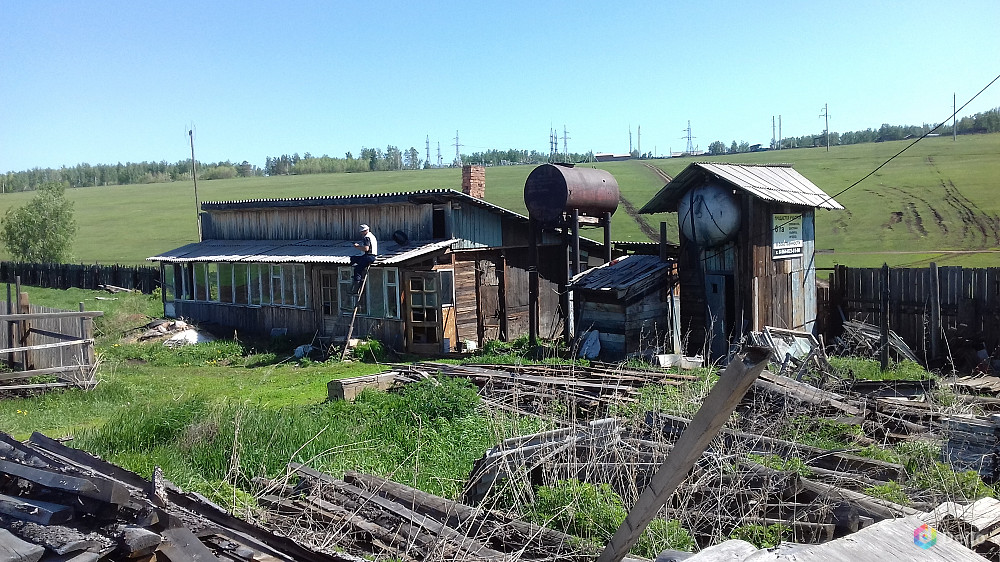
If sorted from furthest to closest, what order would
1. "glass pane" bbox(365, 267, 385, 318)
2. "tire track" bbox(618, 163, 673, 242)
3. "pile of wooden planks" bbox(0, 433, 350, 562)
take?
"tire track" bbox(618, 163, 673, 242) → "glass pane" bbox(365, 267, 385, 318) → "pile of wooden planks" bbox(0, 433, 350, 562)

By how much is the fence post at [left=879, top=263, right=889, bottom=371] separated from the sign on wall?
2.11 m

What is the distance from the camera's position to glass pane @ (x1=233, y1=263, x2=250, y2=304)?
24.1m

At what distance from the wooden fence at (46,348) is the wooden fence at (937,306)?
15411 mm

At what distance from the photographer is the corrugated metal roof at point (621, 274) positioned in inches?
671

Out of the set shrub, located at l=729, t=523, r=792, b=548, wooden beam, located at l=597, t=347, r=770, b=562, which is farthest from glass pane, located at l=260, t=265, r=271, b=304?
wooden beam, located at l=597, t=347, r=770, b=562

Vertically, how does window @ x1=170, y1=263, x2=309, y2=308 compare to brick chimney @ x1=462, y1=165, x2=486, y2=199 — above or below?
below

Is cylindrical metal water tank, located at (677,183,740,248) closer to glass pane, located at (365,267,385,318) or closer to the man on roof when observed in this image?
the man on roof

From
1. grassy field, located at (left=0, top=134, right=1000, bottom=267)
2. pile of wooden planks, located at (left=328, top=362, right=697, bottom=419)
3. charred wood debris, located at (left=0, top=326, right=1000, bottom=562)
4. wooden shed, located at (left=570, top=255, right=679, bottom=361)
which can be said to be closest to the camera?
charred wood debris, located at (left=0, top=326, right=1000, bottom=562)

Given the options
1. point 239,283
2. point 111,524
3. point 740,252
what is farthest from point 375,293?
point 111,524

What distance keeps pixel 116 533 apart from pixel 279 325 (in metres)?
19.8

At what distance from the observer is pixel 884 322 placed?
15.2m

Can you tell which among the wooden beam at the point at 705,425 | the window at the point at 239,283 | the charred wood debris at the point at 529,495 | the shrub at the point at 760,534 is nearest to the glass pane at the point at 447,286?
the window at the point at 239,283

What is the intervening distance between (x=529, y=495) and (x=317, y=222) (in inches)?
733

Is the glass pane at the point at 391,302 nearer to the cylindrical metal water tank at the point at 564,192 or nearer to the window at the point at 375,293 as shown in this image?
the window at the point at 375,293
